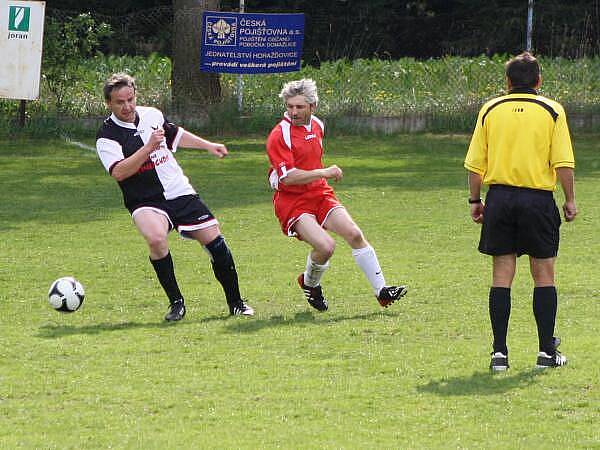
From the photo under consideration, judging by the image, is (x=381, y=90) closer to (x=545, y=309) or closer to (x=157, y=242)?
(x=157, y=242)

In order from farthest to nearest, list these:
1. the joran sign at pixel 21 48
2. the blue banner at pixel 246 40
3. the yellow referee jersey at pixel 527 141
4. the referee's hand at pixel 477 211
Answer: the blue banner at pixel 246 40 → the joran sign at pixel 21 48 → the referee's hand at pixel 477 211 → the yellow referee jersey at pixel 527 141

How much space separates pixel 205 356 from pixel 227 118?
14.9 meters

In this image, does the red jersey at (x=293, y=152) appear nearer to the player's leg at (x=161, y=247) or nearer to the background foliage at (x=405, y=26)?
the player's leg at (x=161, y=247)

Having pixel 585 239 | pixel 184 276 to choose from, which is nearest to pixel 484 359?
pixel 184 276

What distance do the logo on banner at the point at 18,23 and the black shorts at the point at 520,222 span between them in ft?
50.1

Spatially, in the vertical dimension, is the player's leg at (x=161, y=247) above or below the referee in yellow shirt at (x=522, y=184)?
below

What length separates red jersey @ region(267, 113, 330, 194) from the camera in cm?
899

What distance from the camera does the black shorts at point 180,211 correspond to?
29.4 feet

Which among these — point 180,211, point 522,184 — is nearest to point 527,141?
point 522,184

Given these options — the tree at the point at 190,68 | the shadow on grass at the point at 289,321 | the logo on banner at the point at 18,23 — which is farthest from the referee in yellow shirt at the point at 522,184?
the tree at the point at 190,68

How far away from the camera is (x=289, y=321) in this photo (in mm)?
8820

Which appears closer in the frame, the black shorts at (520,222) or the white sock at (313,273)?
the black shorts at (520,222)

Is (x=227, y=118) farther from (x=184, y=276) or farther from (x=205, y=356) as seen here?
(x=205, y=356)

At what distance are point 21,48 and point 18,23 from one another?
408mm
